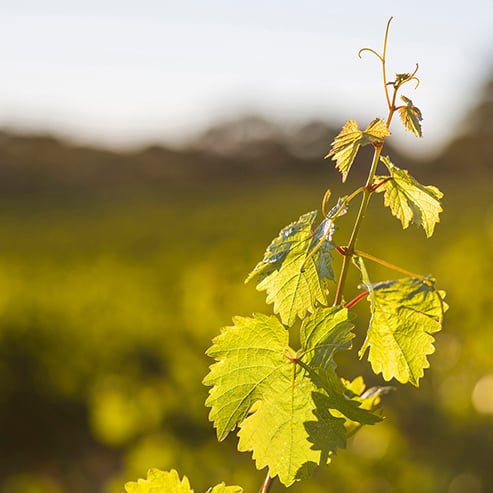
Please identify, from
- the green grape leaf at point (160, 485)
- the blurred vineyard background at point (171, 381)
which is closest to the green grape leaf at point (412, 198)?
the green grape leaf at point (160, 485)

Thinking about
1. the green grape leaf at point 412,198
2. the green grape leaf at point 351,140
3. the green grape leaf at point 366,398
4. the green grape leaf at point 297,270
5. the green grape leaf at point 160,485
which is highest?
the green grape leaf at point 351,140

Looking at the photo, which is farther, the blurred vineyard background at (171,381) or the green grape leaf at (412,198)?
the blurred vineyard background at (171,381)

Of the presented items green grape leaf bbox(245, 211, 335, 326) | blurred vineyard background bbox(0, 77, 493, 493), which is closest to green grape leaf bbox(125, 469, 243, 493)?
green grape leaf bbox(245, 211, 335, 326)

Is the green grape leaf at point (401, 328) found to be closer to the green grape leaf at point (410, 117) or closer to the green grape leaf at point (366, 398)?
the green grape leaf at point (366, 398)

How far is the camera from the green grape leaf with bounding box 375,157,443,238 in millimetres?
923

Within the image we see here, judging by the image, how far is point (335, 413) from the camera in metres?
0.89

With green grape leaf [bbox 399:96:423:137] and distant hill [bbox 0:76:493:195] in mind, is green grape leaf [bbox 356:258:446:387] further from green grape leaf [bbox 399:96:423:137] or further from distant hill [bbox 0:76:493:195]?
distant hill [bbox 0:76:493:195]

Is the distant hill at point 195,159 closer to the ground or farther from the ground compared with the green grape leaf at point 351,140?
farther from the ground

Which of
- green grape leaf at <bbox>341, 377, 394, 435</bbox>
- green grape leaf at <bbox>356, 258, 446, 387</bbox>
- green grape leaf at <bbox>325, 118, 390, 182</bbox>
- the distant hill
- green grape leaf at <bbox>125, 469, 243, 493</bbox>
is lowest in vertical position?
green grape leaf at <bbox>125, 469, 243, 493</bbox>

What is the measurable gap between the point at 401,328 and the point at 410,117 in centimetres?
26

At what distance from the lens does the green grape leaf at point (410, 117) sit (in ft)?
2.94

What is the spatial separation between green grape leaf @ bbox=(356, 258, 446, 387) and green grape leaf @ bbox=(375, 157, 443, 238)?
8cm

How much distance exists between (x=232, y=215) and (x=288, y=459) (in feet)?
57.8

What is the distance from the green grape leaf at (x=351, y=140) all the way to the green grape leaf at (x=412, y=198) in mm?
43
